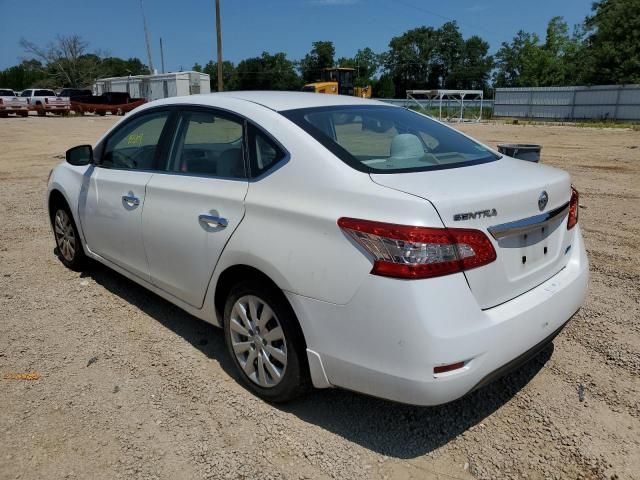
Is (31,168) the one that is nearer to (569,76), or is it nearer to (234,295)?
(234,295)

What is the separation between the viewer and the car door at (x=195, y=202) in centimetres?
293

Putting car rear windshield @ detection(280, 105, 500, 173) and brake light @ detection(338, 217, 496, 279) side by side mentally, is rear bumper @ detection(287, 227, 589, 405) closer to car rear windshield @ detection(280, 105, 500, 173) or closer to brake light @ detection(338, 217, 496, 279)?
brake light @ detection(338, 217, 496, 279)

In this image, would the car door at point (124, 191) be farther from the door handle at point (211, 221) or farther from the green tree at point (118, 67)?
the green tree at point (118, 67)

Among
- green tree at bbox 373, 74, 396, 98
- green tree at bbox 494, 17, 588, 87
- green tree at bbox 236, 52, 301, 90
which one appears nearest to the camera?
green tree at bbox 494, 17, 588, 87

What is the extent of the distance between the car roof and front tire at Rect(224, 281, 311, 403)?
1.07 m

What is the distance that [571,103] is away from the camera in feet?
122

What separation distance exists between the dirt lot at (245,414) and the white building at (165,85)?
133 feet

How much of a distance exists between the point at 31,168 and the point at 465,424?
40.5 ft

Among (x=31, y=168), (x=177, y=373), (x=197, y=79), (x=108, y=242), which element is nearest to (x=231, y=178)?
(x=177, y=373)

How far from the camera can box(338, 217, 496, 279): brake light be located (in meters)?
2.16

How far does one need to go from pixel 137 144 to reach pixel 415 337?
2.79 m

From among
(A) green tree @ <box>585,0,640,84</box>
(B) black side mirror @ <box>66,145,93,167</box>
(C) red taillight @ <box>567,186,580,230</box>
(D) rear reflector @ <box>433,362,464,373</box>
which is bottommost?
(D) rear reflector @ <box>433,362,464,373</box>

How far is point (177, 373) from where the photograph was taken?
328 cm

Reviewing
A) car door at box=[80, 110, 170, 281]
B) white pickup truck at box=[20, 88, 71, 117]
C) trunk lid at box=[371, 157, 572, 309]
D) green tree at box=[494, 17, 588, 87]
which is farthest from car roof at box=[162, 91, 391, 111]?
green tree at box=[494, 17, 588, 87]
